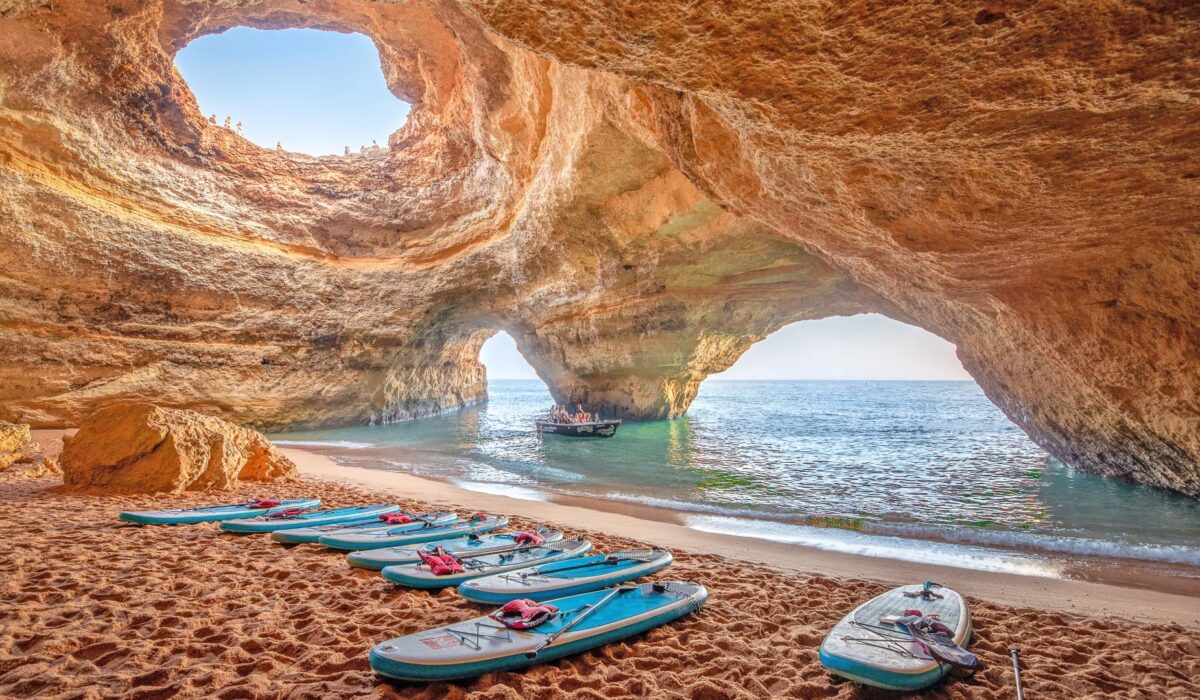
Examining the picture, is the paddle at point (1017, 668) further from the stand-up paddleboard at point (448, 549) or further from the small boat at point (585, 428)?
the small boat at point (585, 428)

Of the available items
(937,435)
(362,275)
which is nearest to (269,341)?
(362,275)

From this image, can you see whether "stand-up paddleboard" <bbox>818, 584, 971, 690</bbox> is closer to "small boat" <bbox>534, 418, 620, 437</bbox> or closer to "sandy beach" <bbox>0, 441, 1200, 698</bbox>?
"sandy beach" <bbox>0, 441, 1200, 698</bbox>

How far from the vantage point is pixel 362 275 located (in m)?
17.4

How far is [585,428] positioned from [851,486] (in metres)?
9.19

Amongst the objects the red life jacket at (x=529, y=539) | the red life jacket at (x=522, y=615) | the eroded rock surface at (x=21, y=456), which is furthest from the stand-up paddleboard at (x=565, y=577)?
the eroded rock surface at (x=21, y=456)

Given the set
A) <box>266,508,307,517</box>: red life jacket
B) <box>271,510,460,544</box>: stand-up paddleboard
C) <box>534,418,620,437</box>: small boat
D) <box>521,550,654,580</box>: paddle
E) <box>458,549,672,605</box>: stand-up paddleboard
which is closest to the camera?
<box>458,549,672,605</box>: stand-up paddleboard

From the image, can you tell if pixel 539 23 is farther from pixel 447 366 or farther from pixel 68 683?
pixel 447 366

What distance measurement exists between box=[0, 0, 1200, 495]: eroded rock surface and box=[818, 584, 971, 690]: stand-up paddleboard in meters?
3.08

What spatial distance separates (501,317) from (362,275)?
→ 5959 millimetres

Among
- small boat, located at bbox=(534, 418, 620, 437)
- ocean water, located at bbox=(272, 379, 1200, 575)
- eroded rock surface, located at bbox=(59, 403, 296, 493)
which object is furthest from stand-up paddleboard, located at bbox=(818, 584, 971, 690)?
small boat, located at bbox=(534, 418, 620, 437)

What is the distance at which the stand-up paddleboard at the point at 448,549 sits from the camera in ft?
13.7

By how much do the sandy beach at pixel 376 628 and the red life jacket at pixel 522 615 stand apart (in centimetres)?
30

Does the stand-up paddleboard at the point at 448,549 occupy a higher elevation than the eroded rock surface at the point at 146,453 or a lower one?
lower

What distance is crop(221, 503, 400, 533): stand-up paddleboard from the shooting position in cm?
505
